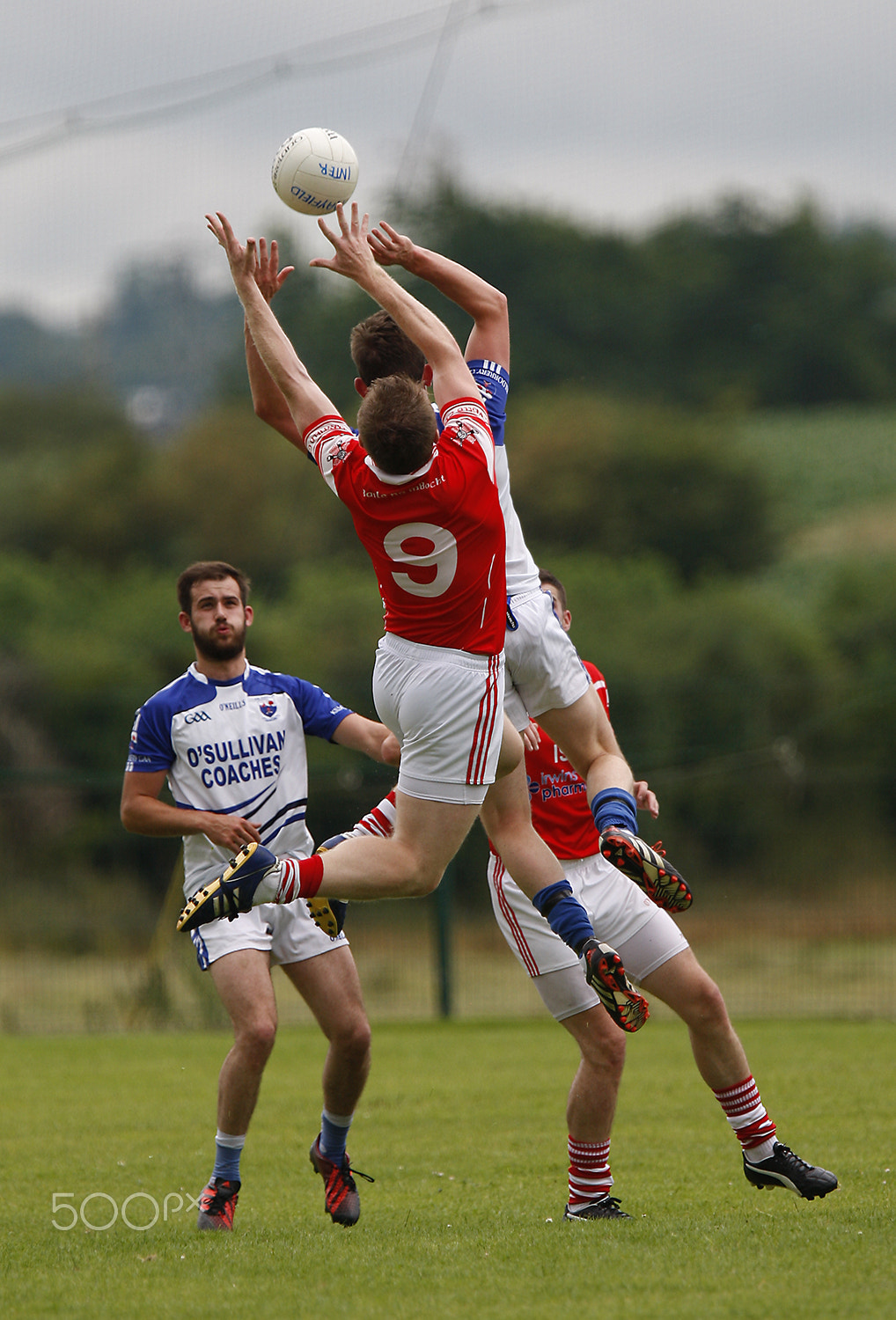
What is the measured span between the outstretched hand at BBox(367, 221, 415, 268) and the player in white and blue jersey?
156cm

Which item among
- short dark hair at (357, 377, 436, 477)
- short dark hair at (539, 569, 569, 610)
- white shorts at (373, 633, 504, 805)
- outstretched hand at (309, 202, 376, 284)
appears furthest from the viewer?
short dark hair at (539, 569, 569, 610)

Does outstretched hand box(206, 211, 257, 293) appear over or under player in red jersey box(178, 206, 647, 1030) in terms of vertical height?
over

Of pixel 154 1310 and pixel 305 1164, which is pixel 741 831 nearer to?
pixel 305 1164

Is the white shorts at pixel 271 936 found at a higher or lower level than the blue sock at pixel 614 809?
lower

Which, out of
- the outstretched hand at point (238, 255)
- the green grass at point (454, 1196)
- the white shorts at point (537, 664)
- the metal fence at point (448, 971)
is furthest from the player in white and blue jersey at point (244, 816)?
the metal fence at point (448, 971)

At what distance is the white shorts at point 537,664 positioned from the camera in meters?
5.59

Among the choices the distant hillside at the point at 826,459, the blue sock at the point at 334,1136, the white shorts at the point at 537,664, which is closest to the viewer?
the white shorts at the point at 537,664

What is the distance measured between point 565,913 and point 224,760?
1.60 metres

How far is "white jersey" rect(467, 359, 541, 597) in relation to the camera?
5496 mm

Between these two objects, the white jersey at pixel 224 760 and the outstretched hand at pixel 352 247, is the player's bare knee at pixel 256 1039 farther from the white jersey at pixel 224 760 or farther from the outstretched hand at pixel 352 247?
the outstretched hand at pixel 352 247

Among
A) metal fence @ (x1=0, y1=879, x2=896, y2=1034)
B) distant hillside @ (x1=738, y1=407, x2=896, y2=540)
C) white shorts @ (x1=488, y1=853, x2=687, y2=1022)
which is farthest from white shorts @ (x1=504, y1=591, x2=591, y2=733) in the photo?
distant hillside @ (x1=738, y1=407, x2=896, y2=540)

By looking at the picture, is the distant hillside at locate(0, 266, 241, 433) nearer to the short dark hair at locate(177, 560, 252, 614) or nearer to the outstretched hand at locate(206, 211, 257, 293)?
the short dark hair at locate(177, 560, 252, 614)

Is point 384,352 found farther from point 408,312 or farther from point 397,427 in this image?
point 397,427

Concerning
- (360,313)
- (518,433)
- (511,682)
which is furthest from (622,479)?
(511,682)
